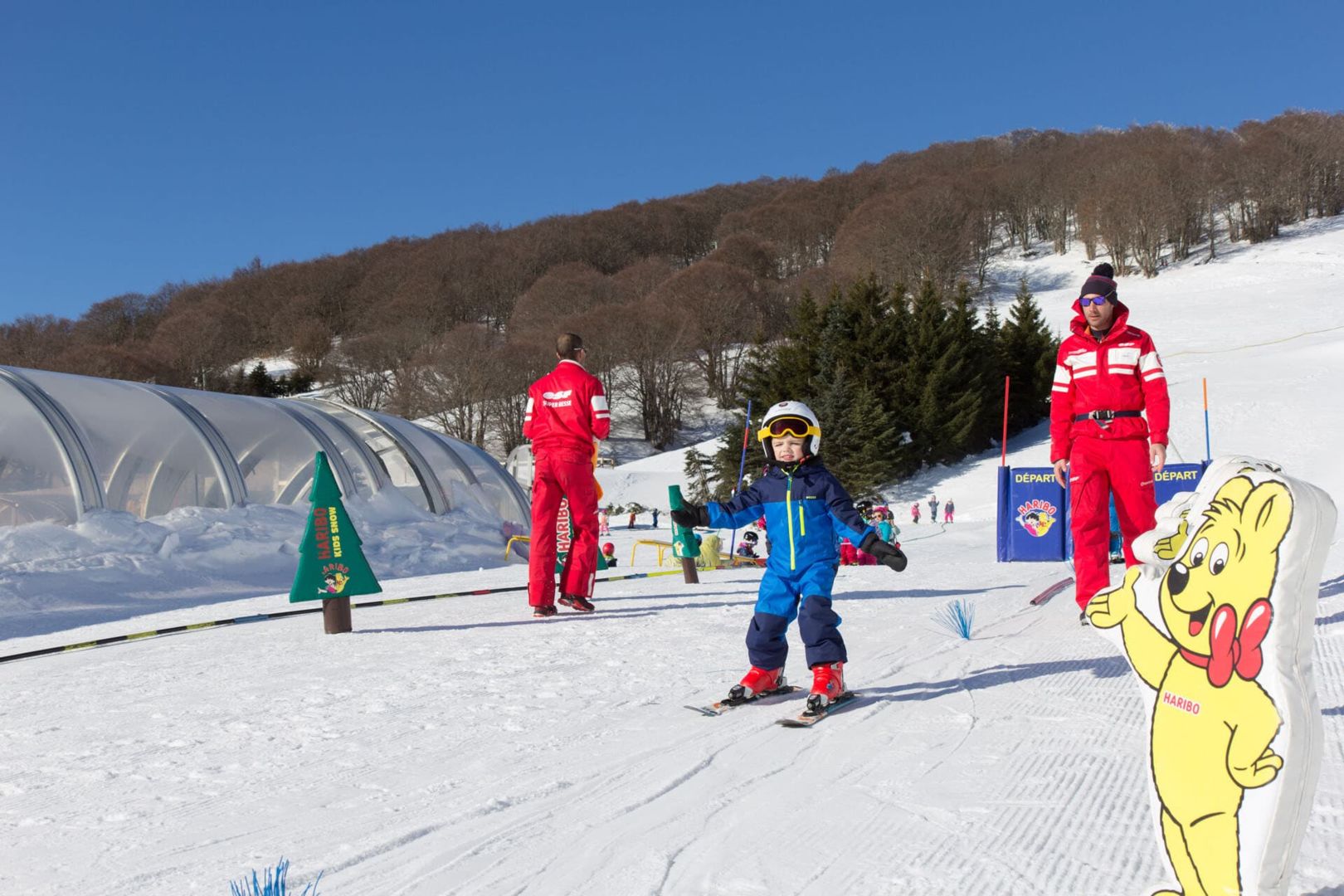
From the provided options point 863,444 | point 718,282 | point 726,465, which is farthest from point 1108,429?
point 718,282

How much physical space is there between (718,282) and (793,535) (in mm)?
55962

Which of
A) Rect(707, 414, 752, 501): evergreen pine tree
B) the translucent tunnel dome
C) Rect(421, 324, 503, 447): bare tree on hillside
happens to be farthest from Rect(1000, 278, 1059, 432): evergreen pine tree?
the translucent tunnel dome

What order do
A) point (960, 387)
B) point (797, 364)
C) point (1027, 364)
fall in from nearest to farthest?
point (960, 387) → point (797, 364) → point (1027, 364)

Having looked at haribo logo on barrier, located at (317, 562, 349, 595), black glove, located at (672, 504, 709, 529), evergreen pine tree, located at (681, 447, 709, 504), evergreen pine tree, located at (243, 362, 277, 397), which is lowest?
evergreen pine tree, located at (681, 447, 709, 504)

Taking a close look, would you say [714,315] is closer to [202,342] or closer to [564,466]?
[202,342]

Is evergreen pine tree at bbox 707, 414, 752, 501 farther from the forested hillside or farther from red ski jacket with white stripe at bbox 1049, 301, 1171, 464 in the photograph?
red ski jacket with white stripe at bbox 1049, 301, 1171, 464

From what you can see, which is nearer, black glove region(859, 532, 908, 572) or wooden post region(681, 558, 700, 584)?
black glove region(859, 532, 908, 572)

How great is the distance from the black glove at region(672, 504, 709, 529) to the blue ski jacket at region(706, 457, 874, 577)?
26mm

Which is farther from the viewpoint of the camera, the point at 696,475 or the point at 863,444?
the point at 696,475

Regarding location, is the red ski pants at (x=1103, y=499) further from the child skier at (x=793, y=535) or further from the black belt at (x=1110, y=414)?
the child skier at (x=793, y=535)

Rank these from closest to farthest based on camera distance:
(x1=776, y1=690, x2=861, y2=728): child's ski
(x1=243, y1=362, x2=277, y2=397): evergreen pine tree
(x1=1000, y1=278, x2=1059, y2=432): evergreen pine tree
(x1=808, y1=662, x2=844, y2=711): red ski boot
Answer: (x1=776, y1=690, x2=861, y2=728): child's ski < (x1=808, y1=662, x2=844, y2=711): red ski boot < (x1=1000, y1=278, x2=1059, y2=432): evergreen pine tree < (x1=243, y1=362, x2=277, y2=397): evergreen pine tree

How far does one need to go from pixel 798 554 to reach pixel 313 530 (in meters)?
3.59

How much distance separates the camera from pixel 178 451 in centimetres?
1248

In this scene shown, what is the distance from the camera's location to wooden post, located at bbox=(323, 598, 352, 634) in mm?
6301
